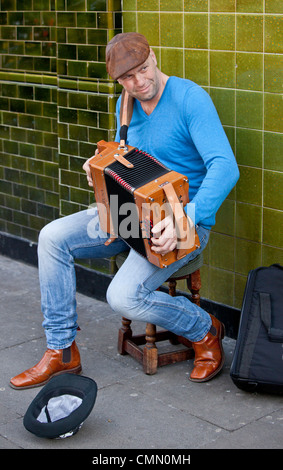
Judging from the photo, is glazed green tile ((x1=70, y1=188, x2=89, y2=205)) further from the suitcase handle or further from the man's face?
the suitcase handle

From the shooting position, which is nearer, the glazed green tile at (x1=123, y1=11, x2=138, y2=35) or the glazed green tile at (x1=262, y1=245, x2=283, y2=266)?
the glazed green tile at (x1=262, y1=245, x2=283, y2=266)

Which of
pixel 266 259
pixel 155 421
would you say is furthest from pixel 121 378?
pixel 266 259

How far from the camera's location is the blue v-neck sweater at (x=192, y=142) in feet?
11.6

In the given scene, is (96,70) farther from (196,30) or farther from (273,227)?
(273,227)

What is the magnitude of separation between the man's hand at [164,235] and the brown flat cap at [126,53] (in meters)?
0.78

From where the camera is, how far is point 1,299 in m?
5.16

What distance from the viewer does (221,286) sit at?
14.5 ft

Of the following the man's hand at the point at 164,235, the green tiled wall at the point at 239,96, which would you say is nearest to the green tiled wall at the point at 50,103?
the green tiled wall at the point at 239,96

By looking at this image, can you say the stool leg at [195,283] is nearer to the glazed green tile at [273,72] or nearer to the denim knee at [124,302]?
the denim knee at [124,302]

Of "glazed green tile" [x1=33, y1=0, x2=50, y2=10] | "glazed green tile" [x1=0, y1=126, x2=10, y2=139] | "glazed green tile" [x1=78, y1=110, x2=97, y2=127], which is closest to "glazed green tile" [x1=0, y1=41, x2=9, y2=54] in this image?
"glazed green tile" [x1=33, y1=0, x2=50, y2=10]

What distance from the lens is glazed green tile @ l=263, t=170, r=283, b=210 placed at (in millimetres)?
3979

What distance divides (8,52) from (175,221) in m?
2.91

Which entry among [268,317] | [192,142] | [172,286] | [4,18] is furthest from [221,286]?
[4,18]
